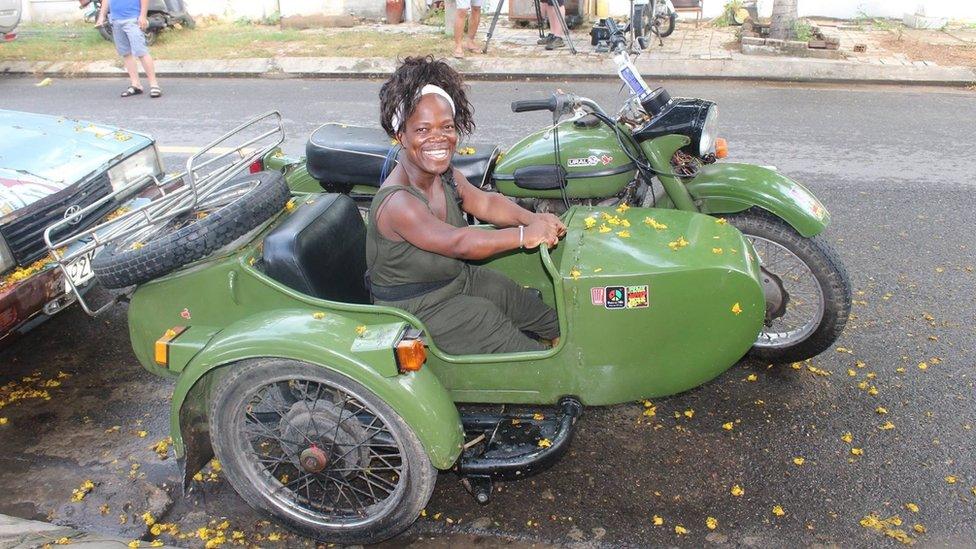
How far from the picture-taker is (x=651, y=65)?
1005 cm

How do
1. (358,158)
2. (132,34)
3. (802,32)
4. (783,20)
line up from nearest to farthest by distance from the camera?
(358,158), (132,34), (783,20), (802,32)

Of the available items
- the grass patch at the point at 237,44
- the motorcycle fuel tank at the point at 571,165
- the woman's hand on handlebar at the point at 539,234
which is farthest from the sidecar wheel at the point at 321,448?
the grass patch at the point at 237,44

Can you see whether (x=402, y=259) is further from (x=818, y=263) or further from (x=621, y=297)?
(x=818, y=263)

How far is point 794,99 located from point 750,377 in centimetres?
569

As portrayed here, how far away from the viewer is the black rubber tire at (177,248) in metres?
2.92

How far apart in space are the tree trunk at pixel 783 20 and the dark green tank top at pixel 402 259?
8.69 meters

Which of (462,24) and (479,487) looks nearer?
(479,487)

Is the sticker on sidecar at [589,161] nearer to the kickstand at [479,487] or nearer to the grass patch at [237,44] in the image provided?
the kickstand at [479,487]

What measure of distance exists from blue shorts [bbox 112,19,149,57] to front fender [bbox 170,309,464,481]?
8179mm

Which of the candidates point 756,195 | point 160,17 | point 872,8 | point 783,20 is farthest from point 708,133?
point 160,17

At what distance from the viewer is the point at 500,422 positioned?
3.12m

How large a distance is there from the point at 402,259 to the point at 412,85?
66 cm

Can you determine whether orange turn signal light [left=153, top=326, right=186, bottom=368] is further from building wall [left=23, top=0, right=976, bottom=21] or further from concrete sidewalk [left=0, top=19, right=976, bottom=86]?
building wall [left=23, top=0, right=976, bottom=21]

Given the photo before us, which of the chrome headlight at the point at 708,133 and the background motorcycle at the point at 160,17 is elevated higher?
the background motorcycle at the point at 160,17
